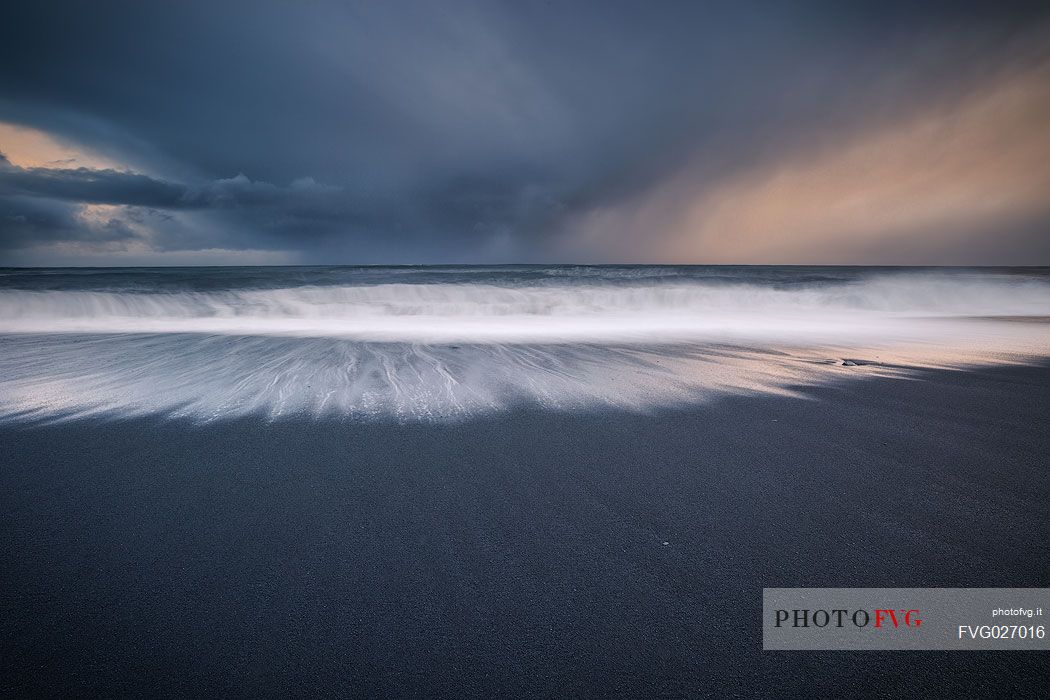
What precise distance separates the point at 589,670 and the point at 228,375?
15.8 ft

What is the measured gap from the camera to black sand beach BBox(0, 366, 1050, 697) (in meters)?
1.33

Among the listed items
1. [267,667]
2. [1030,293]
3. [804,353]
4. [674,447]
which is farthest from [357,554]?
[1030,293]

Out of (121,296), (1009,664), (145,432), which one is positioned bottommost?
(1009,664)

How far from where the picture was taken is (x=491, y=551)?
187cm

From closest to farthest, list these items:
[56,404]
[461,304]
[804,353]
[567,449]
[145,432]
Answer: [567,449], [145,432], [56,404], [804,353], [461,304]

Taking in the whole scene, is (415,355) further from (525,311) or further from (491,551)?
(525,311)

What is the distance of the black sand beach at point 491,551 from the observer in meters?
1.33

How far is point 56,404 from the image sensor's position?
387cm

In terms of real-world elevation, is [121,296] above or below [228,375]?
above

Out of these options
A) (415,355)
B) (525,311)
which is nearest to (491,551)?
(415,355)

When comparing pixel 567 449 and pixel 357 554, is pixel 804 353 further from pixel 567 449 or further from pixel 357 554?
pixel 357 554

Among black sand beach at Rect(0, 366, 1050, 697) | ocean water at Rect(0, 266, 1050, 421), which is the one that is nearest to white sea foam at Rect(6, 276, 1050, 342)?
ocean water at Rect(0, 266, 1050, 421)

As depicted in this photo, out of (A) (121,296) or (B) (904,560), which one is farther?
(A) (121,296)

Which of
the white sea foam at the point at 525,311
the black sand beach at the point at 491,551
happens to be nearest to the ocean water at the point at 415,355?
the white sea foam at the point at 525,311
